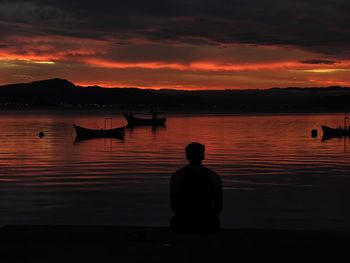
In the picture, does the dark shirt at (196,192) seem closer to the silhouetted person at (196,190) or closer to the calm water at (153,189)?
the silhouetted person at (196,190)

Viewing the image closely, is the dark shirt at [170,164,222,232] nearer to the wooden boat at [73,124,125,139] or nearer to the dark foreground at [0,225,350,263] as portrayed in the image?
the dark foreground at [0,225,350,263]

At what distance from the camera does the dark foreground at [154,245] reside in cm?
905

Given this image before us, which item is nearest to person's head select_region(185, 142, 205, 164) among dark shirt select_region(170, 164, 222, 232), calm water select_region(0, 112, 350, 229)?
dark shirt select_region(170, 164, 222, 232)

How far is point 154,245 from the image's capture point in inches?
379

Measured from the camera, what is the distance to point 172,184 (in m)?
9.55

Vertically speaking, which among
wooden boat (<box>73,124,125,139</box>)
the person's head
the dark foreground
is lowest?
wooden boat (<box>73,124,125,139</box>)

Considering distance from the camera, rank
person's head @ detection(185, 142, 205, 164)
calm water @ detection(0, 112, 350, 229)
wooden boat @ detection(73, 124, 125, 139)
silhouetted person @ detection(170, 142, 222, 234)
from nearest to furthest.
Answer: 1. person's head @ detection(185, 142, 205, 164)
2. silhouetted person @ detection(170, 142, 222, 234)
3. calm water @ detection(0, 112, 350, 229)
4. wooden boat @ detection(73, 124, 125, 139)

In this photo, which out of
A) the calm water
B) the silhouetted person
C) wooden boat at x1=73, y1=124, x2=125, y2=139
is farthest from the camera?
wooden boat at x1=73, y1=124, x2=125, y2=139

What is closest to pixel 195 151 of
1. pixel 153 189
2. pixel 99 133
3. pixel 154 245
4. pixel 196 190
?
pixel 196 190

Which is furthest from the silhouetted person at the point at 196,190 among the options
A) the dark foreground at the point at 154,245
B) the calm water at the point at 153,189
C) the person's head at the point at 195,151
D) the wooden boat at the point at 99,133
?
the wooden boat at the point at 99,133

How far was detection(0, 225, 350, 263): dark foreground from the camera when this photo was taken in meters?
9.05

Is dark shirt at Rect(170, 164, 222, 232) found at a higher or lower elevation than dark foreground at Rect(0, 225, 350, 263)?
higher

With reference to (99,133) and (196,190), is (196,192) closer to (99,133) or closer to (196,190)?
(196,190)

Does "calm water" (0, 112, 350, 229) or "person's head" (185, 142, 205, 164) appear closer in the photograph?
"person's head" (185, 142, 205, 164)
